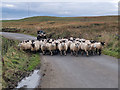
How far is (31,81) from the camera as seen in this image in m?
7.59

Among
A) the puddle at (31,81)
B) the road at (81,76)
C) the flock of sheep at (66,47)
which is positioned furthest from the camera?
the flock of sheep at (66,47)

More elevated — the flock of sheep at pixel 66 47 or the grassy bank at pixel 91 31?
the grassy bank at pixel 91 31

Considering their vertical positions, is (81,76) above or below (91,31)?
below

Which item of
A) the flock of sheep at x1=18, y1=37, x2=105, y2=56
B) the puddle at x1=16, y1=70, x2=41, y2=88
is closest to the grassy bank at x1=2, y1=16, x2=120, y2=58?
the flock of sheep at x1=18, y1=37, x2=105, y2=56

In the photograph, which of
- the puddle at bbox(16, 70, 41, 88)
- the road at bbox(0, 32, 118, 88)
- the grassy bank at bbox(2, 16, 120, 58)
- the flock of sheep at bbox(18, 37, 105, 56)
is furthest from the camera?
the grassy bank at bbox(2, 16, 120, 58)

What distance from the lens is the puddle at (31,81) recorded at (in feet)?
23.2

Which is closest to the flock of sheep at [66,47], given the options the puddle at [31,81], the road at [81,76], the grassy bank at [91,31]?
the grassy bank at [91,31]

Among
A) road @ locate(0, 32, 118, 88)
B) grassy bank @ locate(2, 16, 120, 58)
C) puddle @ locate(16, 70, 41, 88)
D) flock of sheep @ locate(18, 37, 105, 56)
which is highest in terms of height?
grassy bank @ locate(2, 16, 120, 58)

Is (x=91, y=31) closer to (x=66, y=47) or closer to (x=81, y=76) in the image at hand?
(x=66, y=47)

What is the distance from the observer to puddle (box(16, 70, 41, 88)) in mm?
7068

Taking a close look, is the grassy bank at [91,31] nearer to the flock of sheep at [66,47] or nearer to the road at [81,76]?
the flock of sheep at [66,47]

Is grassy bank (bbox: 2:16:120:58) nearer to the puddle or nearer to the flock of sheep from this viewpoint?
the flock of sheep

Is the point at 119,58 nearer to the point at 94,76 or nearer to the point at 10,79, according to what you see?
the point at 94,76

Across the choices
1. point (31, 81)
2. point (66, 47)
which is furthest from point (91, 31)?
point (31, 81)
